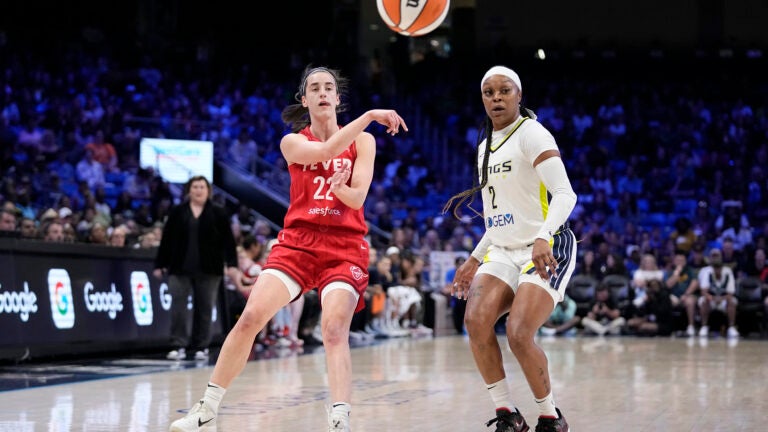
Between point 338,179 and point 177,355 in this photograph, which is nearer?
point 338,179

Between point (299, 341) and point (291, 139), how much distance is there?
9013mm

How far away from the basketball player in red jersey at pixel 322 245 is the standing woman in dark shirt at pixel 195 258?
6069 mm

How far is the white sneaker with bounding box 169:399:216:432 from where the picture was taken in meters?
5.20

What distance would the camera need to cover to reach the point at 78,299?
36.9ft

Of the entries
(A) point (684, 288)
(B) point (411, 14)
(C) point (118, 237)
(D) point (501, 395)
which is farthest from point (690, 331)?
(D) point (501, 395)

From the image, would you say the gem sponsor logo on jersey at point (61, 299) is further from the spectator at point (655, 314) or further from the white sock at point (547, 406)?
the spectator at point (655, 314)

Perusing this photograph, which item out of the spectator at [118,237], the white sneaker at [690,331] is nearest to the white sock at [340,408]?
the spectator at [118,237]

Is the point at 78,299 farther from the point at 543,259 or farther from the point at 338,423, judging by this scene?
the point at 543,259

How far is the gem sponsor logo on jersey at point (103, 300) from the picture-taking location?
1140 cm

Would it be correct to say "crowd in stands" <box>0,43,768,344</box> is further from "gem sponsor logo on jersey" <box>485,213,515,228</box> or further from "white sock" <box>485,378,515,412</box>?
"white sock" <box>485,378,515,412</box>

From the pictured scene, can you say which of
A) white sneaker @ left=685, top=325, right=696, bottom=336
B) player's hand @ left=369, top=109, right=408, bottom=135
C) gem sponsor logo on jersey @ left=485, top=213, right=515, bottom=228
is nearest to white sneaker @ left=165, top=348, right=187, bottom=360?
gem sponsor logo on jersey @ left=485, top=213, right=515, bottom=228

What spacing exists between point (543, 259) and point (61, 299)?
708 cm

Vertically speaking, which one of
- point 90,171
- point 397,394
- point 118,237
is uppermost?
point 90,171

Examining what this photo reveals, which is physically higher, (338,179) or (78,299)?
(338,179)
